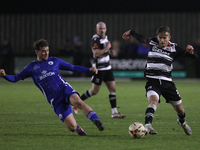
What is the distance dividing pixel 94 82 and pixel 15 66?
11.4m

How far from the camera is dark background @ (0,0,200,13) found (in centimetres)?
2384

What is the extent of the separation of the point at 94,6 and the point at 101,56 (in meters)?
14.8

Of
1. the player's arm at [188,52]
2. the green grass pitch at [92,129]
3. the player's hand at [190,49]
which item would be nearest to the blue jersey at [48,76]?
the green grass pitch at [92,129]

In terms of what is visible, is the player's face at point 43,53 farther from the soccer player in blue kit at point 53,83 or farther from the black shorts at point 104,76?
the black shorts at point 104,76

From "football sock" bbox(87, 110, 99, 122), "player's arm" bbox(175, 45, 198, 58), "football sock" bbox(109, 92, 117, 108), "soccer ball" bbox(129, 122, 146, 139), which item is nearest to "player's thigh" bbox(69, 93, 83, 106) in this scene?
"football sock" bbox(87, 110, 99, 122)

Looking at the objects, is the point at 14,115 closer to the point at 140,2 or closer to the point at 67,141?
the point at 67,141

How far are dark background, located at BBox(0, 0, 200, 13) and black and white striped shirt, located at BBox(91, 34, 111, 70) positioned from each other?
47.3ft

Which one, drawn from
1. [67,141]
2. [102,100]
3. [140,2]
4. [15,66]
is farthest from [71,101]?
[140,2]

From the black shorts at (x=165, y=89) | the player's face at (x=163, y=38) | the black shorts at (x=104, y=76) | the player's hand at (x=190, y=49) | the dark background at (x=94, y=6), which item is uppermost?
the player's face at (x=163, y=38)

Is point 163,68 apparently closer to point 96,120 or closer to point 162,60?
point 162,60

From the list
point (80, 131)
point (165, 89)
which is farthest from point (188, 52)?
point (80, 131)

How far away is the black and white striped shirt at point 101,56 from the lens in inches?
384

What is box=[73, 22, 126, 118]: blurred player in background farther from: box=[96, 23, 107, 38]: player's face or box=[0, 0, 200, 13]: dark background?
box=[0, 0, 200, 13]: dark background

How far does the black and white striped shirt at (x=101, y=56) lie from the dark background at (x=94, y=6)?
1442 cm
